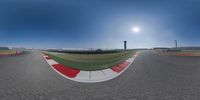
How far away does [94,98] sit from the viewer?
2.71 m

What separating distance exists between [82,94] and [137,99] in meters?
1.34

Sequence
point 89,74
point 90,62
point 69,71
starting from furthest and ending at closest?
point 90,62
point 69,71
point 89,74

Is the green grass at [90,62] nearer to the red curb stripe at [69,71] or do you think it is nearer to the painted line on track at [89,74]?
the red curb stripe at [69,71]

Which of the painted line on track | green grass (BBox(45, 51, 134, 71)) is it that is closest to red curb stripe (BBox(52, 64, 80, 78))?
the painted line on track

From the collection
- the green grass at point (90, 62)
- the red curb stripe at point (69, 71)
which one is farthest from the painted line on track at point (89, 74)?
the green grass at point (90, 62)

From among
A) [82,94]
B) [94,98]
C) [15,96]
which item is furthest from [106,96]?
[15,96]

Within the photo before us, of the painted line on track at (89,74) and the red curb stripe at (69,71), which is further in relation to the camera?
the red curb stripe at (69,71)

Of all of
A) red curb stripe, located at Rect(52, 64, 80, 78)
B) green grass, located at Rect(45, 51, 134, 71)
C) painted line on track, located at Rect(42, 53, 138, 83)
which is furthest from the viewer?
green grass, located at Rect(45, 51, 134, 71)

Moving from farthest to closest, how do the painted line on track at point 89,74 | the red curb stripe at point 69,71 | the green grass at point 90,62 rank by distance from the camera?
the green grass at point 90,62
the red curb stripe at point 69,71
the painted line on track at point 89,74

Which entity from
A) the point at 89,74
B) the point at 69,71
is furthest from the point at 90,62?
the point at 89,74

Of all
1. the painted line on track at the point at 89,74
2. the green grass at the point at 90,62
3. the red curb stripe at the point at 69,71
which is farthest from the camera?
the green grass at the point at 90,62

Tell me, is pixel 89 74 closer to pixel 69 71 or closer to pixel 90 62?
pixel 69 71

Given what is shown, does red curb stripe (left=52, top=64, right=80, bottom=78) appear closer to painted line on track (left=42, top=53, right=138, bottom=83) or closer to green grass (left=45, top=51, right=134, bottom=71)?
painted line on track (left=42, top=53, right=138, bottom=83)

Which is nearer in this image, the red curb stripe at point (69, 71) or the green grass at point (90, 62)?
the red curb stripe at point (69, 71)
